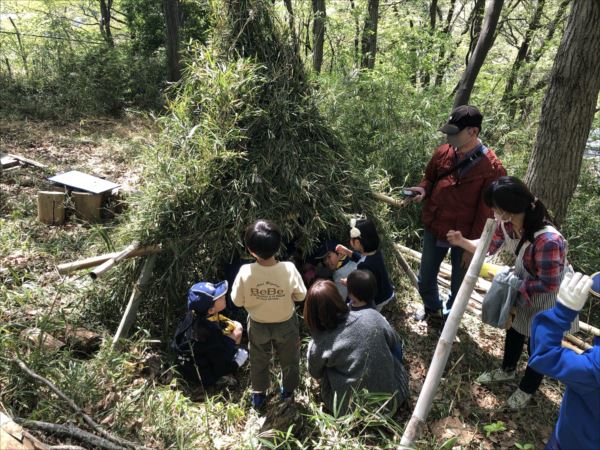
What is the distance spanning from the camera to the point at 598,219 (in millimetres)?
5301

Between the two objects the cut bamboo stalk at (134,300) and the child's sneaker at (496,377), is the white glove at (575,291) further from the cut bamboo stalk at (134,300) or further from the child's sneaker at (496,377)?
→ the cut bamboo stalk at (134,300)

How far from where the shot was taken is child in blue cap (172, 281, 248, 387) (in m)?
3.12

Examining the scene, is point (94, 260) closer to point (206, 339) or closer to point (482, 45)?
point (206, 339)

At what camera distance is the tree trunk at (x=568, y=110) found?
3.89m

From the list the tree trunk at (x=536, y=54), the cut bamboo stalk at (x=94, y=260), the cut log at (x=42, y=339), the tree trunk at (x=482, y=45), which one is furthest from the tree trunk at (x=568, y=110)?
the tree trunk at (x=536, y=54)

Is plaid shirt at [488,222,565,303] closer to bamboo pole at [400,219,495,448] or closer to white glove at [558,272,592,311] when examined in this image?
bamboo pole at [400,219,495,448]

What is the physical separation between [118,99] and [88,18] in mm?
11040

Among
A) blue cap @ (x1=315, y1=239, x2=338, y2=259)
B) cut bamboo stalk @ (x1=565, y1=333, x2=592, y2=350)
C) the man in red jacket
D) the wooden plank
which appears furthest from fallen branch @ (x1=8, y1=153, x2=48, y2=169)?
cut bamboo stalk @ (x1=565, y1=333, x2=592, y2=350)

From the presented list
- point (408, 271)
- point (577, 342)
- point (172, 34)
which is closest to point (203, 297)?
point (408, 271)

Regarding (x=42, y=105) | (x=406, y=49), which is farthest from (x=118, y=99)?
(x=406, y=49)

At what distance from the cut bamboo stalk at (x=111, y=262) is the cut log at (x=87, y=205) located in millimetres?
2354

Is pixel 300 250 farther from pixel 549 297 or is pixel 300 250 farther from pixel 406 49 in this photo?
pixel 406 49

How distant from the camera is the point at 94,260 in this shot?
323 centimetres

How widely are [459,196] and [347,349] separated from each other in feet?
5.30
